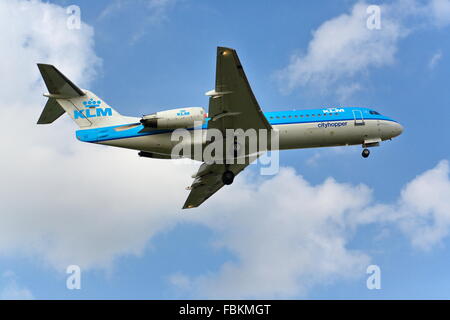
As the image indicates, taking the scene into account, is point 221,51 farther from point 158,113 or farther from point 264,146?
point 264,146

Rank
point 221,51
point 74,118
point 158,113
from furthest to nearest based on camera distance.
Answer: point 74,118 < point 158,113 < point 221,51

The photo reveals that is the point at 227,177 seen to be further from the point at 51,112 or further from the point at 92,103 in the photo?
the point at 51,112

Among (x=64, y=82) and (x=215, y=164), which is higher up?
(x=64, y=82)

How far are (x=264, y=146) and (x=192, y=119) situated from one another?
5137 mm

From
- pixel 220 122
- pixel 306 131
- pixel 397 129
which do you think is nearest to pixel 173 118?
pixel 220 122

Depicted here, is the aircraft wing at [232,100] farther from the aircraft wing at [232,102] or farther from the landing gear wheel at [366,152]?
the landing gear wheel at [366,152]

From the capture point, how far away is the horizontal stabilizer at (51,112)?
108 feet

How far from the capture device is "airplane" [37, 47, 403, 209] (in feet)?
99.3

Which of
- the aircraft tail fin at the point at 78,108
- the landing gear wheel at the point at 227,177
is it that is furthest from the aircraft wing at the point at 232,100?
the aircraft tail fin at the point at 78,108

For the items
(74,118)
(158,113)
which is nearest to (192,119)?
(158,113)

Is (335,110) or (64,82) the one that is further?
(335,110)

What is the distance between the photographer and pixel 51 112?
3328cm

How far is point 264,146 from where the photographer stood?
33781 millimetres

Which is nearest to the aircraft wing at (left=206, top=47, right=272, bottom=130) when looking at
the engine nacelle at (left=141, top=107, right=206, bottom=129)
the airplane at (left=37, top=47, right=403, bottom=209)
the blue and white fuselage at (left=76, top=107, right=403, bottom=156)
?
the airplane at (left=37, top=47, right=403, bottom=209)
